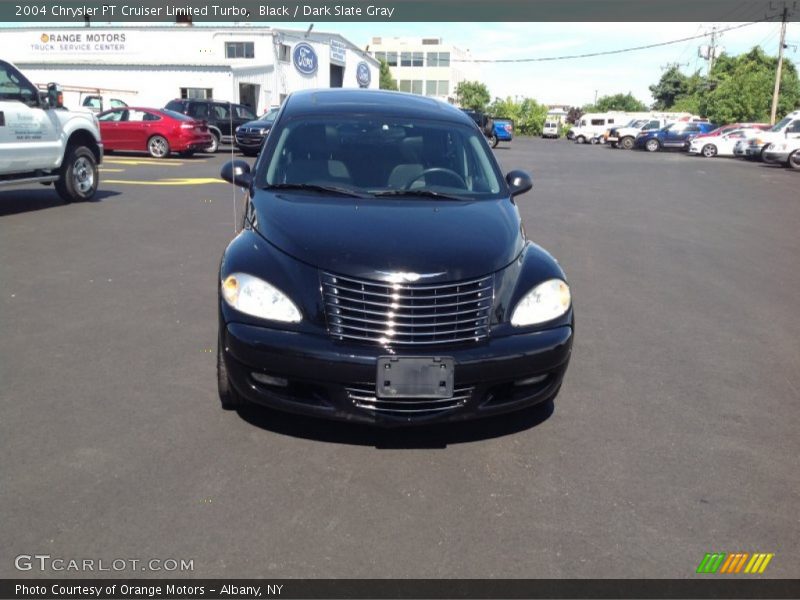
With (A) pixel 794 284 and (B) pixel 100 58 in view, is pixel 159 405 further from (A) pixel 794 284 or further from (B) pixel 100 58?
(B) pixel 100 58

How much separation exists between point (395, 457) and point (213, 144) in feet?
70.8

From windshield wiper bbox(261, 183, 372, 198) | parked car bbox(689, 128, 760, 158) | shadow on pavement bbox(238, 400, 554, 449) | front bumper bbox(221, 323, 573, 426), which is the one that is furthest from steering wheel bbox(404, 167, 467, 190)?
parked car bbox(689, 128, 760, 158)

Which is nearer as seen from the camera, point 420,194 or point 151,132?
point 420,194

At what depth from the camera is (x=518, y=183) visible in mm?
5160

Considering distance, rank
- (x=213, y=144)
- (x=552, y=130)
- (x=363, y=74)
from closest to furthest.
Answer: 1. (x=213, y=144)
2. (x=363, y=74)
3. (x=552, y=130)

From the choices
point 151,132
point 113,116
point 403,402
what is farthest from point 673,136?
point 403,402

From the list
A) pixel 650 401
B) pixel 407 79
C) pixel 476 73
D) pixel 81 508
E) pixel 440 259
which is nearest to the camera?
pixel 81 508

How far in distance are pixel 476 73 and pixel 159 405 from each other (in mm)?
138145

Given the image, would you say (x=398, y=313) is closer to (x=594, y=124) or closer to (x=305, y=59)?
(x=305, y=59)

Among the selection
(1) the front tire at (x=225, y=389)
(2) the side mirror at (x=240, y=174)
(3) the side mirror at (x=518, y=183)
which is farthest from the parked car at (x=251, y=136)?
(1) the front tire at (x=225, y=389)

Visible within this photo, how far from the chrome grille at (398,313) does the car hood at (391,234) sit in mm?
64

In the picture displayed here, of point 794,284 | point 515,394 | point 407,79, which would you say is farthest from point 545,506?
point 407,79

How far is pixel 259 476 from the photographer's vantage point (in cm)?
338

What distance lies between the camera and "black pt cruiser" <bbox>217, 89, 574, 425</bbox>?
Answer: 343cm
